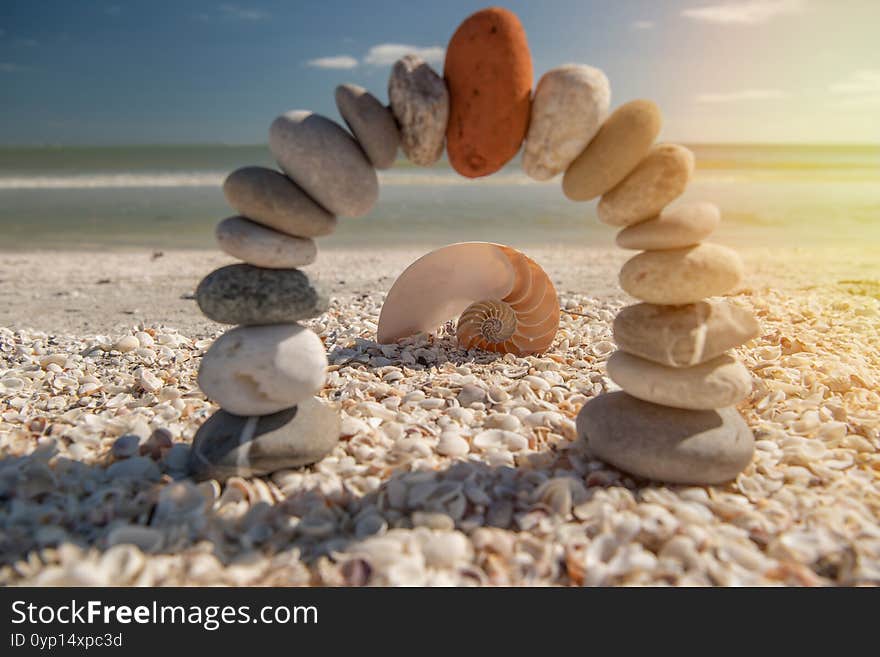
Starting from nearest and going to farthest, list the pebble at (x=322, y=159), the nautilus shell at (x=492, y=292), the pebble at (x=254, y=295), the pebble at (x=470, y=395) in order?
the pebble at (x=322, y=159)
the pebble at (x=254, y=295)
the pebble at (x=470, y=395)
the nautilus shell at (x=492, y=292)

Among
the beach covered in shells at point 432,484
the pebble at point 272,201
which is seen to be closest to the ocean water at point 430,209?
the beach covered in shells at point 432,484

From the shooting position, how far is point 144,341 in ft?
12.7

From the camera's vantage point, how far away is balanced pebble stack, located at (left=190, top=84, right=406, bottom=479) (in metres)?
2.12

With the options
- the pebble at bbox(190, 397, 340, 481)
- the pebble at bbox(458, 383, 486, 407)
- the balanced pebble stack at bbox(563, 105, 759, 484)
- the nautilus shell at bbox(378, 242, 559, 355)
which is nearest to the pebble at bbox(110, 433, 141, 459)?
the pebble at bbox(190, 397, 340, 481)

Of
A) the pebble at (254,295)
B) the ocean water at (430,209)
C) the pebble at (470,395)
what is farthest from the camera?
the ocean water at (430,209)

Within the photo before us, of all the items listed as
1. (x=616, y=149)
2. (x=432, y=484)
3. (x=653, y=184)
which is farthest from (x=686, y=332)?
(x=432, y=484)

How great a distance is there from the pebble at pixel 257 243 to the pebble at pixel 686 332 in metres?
1.27

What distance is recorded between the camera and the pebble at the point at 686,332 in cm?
217

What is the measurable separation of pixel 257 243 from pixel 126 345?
204cm

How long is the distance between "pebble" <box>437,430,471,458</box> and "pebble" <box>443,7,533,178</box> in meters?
1.04

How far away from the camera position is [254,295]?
2209mm

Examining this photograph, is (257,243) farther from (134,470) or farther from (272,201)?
(134,470)

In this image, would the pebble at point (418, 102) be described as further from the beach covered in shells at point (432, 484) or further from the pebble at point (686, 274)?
the beach covered in shells at point (432, 484)

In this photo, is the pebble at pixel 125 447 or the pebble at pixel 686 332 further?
the pebble at pixel 125 447
